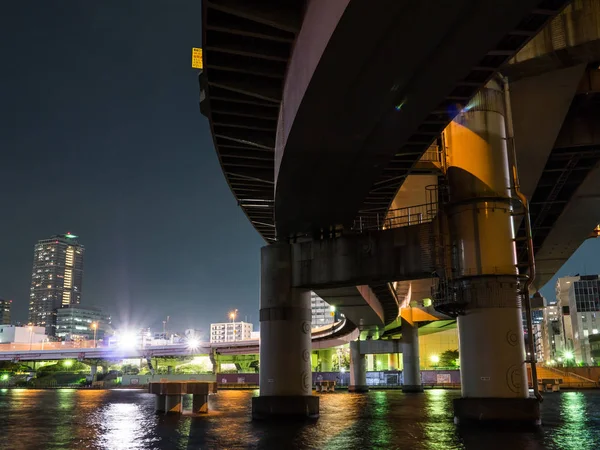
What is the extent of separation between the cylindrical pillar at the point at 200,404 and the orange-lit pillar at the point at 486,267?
697 inches

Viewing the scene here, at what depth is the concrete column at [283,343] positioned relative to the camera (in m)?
27.5

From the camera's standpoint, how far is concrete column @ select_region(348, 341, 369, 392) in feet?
283

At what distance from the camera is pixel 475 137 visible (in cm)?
2466

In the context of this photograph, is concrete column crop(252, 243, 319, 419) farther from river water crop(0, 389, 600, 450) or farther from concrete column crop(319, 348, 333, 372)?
concrete column crop(319, 348, 333, 372)

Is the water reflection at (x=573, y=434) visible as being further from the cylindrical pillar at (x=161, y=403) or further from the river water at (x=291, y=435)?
the cylindrical pillar at (x=161, y=403)

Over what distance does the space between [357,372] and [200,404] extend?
54.7 m

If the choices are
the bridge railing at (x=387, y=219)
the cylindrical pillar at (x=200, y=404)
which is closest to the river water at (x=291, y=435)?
the cylindrical pillar at (x=200, y=404)

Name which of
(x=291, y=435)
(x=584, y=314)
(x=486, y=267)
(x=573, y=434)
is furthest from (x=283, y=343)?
(x=584, y=314)

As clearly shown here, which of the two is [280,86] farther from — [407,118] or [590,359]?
[590,359]

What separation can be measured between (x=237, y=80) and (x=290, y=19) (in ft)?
14.7

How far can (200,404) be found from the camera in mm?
36594

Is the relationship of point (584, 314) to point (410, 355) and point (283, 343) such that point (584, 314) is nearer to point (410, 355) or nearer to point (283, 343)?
point (410, 355)

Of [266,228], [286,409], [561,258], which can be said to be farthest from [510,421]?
[561,258]

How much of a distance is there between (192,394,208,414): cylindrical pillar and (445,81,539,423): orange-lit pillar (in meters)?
17.7
